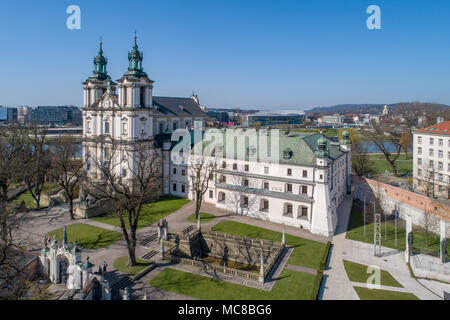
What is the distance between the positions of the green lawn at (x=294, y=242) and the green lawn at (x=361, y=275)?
2.60 m

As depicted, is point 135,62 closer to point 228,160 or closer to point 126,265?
point 228,160

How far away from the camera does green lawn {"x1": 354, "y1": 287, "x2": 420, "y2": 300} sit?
21391mm

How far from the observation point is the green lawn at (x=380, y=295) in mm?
21391

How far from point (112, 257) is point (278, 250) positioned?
15580mm

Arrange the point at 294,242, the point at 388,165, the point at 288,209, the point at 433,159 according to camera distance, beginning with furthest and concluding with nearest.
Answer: the point at 388,165 → the point at 433,159 → the point at 288,209 → the point at 294,242

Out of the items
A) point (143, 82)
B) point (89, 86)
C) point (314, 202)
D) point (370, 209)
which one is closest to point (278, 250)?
point (314, 202)

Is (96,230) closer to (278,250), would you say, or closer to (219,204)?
(219,204)

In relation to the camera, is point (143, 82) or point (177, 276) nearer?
point (177, 276)

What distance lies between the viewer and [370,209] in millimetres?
40750

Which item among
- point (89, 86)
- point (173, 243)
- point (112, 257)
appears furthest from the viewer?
point (89, 86)

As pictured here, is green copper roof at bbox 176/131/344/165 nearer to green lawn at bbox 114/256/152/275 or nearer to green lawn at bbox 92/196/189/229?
green lawn at bbox 92/196/189/229

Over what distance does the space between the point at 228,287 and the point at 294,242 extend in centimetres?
1050

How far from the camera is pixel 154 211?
128 ft

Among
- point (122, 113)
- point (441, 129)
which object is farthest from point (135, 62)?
point (441, 129)
